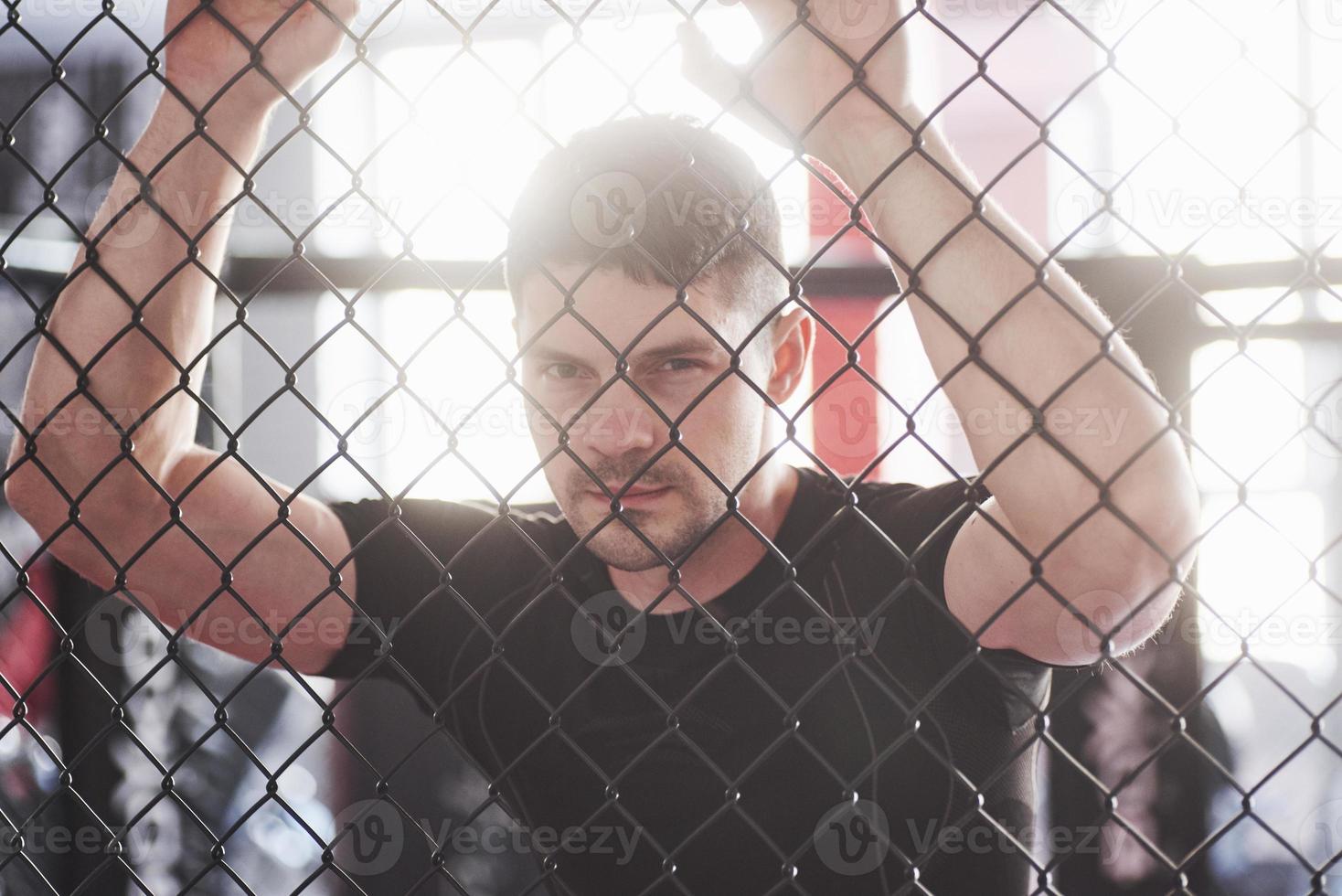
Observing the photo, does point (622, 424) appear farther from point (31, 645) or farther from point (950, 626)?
point (31, 645)

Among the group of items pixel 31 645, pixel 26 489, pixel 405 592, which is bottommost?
pixel 31 645

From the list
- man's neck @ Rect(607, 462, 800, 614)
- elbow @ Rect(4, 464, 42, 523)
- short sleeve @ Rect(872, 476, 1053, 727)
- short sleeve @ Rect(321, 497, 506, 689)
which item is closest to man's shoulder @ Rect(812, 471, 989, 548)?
short sleeve @ Rect(872, 476, 1053, 727)

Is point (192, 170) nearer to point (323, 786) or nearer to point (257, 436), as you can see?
point (257, 436)

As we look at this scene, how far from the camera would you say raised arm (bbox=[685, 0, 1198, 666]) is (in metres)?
0.74

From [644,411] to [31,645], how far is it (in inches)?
107

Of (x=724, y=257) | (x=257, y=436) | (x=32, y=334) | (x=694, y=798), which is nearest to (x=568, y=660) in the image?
(x=694, y=798)

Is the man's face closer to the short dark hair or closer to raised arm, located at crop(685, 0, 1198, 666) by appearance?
the short dark hair

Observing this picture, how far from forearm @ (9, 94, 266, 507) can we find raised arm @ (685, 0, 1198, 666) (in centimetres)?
55

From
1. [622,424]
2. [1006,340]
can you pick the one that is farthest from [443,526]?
[1006,340]

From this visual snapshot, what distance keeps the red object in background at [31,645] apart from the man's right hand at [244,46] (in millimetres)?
2228

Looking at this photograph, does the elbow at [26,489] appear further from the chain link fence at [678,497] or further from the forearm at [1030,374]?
the forearm at [1030,374]

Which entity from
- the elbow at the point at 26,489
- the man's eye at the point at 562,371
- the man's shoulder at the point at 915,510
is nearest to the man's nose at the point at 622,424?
the man's eye at the point at 562,371

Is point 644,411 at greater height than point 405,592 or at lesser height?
greater

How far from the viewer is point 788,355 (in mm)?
1413
